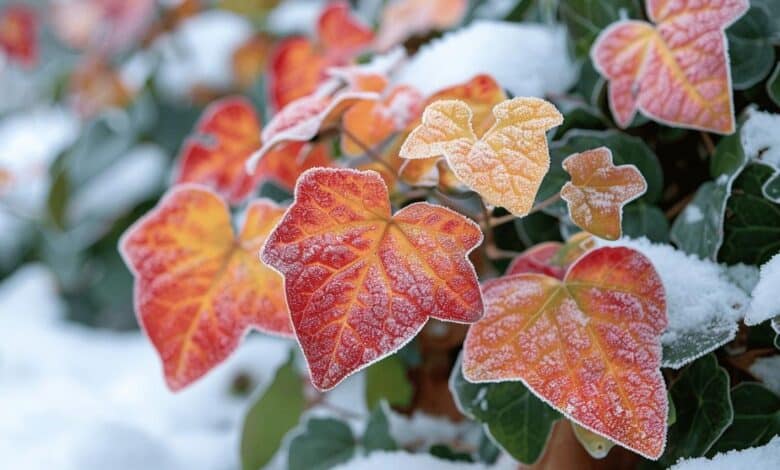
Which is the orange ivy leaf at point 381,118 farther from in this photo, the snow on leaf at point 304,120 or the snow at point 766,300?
the snow at point 766,300

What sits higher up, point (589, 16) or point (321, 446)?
point (589, 16)

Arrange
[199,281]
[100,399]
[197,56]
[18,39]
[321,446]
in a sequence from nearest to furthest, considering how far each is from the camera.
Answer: [199,281], [321,446], [100,399], [197,56], [18,39]

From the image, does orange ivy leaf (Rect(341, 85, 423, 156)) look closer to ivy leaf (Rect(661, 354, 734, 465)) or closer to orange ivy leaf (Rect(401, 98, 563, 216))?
orange ivy leaf (Rect(401, 98, 563, 216))

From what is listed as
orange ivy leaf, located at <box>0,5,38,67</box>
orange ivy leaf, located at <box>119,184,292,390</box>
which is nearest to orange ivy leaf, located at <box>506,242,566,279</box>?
orange ivy leaf, located at <box>119,184,292,390</box>

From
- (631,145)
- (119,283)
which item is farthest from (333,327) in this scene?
(119,283)

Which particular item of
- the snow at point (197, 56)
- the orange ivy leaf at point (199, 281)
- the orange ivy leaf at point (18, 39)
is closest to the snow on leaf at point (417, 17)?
the orange ivy leaf at point (199, 281)

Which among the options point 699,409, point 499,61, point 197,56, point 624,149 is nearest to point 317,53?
point 499,61

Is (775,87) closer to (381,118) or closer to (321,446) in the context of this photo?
(381,118)

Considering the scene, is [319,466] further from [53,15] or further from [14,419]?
[53,15]
